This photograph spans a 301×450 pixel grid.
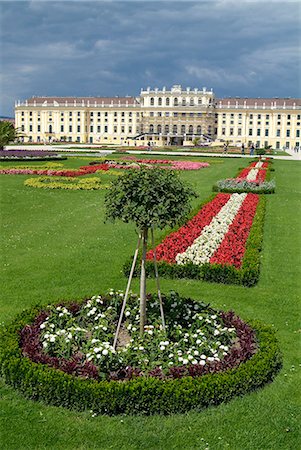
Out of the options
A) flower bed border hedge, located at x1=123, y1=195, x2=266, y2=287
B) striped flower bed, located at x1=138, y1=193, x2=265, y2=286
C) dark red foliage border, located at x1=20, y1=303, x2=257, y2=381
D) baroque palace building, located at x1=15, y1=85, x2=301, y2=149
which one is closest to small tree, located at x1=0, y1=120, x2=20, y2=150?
striped flower bed, located at x1=138, y1=193, x2=265, y2=286

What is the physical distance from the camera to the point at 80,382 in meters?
4.82

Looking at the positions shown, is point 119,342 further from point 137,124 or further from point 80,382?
point 137,124

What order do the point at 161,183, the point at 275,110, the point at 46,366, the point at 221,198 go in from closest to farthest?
the point at 46,366 → the point at 161,183 → the point at 221,198 → the point at 275,110

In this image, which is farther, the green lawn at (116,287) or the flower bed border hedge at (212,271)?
the flower bed border hedge at (212,271)

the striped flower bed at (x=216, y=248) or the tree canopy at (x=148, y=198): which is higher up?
the tree canopy at (x=148, y=198)

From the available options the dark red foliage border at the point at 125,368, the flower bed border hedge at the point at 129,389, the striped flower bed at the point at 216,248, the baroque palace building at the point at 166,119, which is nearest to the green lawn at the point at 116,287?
the flower bed border hedge at the point at 129,389

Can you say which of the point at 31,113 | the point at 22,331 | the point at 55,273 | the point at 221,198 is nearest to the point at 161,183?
the point at 22,331

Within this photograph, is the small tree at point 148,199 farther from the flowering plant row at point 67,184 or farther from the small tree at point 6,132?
the small tree at point 6,132

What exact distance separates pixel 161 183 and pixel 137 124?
9575cm

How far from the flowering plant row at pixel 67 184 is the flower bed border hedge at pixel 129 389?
1593 centimetres

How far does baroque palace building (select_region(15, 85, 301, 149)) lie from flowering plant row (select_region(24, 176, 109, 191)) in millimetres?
67531

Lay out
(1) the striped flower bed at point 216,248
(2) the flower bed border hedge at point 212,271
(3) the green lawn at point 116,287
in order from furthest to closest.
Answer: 1. (1) the striped flower bed at point 216,248
2. (2) the flower bed border hedge at point 212,271
3. (3) the green lawn at point 116,287

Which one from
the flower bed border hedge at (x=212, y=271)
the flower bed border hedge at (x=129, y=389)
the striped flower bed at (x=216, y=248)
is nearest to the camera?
the flower bed border hedge at (x=129, y=389)

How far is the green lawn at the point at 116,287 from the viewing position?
446 centimetres
